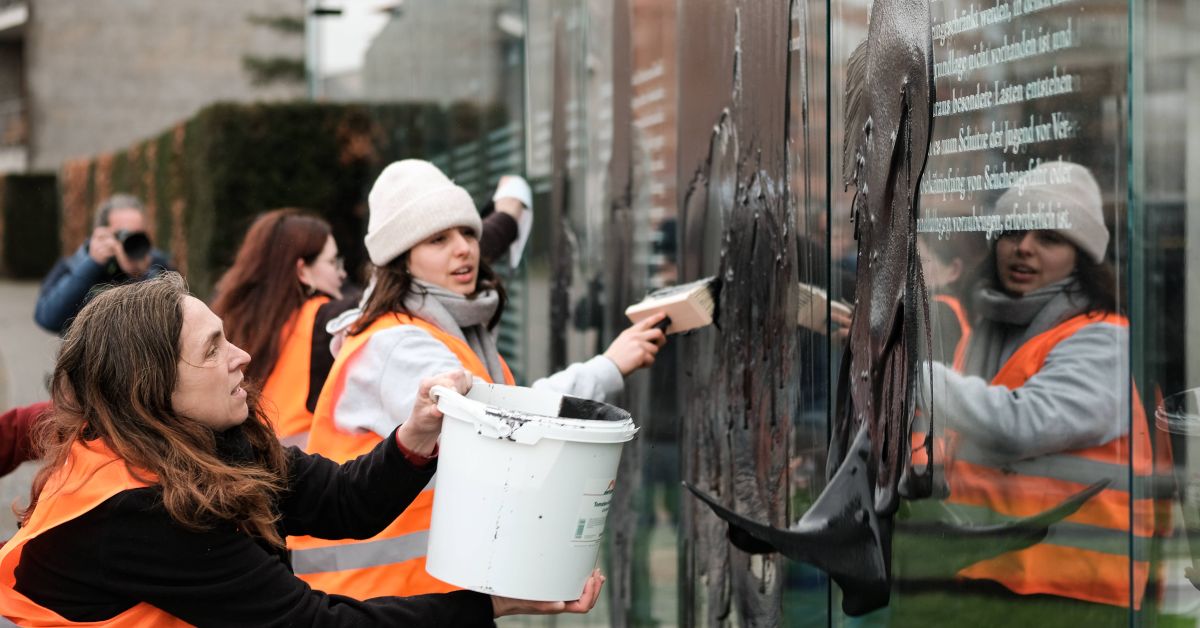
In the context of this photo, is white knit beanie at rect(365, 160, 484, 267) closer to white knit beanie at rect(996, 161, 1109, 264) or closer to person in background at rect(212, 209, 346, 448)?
person in background at rect(212, 209, 346, 448)

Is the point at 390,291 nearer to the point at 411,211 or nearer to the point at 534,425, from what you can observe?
the point at 411,211

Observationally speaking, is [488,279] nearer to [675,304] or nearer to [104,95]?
[675,304]

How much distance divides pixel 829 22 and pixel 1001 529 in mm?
1176

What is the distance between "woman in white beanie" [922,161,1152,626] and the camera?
6.88 feet

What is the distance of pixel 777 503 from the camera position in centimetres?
325

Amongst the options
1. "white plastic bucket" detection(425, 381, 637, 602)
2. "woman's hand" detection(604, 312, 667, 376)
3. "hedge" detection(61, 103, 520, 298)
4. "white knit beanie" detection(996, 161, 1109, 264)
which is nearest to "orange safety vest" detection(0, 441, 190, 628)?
"white plastic bucket" detection(425, 381, 637, 602)

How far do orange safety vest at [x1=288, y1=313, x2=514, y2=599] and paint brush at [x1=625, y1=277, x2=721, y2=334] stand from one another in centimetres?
44

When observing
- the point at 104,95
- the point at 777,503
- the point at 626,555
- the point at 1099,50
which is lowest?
the point at 626,555

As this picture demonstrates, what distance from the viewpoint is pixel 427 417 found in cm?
259

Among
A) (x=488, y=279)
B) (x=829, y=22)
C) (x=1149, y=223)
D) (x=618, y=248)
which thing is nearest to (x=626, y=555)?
(x=618, y=248)

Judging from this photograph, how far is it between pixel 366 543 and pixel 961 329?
1.43 m

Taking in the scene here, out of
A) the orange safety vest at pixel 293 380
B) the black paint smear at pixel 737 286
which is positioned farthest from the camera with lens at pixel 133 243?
the black paint smear at pixel 737 286

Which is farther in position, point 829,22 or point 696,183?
point 696,183

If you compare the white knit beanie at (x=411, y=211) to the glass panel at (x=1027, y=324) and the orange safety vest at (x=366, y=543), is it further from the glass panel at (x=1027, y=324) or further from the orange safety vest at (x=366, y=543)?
the glass panel at (x=1027, y=324)
